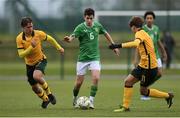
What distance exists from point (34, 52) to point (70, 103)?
2.12 m

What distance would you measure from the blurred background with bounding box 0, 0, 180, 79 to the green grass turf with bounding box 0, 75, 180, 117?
31.1 ft

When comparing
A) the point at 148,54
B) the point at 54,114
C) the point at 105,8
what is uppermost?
the point at 105,8

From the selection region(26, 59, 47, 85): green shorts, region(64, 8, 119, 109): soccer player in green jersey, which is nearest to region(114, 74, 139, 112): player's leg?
region(64, 8, 119, 109): soccer player in green jersey

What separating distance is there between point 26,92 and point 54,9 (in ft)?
54.2

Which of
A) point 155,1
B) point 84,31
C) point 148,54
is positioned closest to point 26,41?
point 84,31

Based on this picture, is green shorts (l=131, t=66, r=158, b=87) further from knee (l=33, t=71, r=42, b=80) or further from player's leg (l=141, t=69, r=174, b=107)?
knee (l=33, t=71, r=42, b=80)

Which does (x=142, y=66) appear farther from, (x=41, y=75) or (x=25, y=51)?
(x=25, y=51)

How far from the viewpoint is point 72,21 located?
39.3 m

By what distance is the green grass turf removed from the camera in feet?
49.4

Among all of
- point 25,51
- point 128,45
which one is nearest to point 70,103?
point 25,51

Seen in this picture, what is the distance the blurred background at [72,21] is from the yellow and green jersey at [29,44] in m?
17.9

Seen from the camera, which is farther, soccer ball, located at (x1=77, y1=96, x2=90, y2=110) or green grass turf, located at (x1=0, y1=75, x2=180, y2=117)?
soccer ball, located at (x1=77, y1=96, x2=90, y2=110)

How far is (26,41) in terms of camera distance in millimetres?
16594

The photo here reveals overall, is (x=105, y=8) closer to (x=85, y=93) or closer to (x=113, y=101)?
(x=85, y=93)
